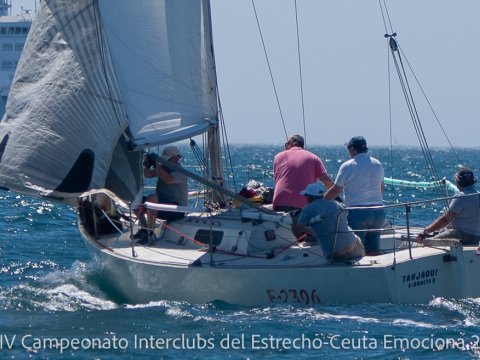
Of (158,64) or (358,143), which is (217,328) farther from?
(158,64)

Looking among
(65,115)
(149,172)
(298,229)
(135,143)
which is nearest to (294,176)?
(298,229)

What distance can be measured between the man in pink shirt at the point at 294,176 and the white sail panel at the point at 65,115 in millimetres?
1879

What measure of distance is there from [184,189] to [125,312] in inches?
75.1

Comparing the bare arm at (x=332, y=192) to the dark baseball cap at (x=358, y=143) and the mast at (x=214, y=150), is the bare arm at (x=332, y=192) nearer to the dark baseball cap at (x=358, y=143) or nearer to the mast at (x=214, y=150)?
the dark baseball cap at (x=358, y=143)

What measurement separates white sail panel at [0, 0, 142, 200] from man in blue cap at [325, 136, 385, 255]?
2.55 metres

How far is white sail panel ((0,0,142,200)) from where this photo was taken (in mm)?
11703

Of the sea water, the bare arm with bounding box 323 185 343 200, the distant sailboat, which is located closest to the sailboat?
the sea water

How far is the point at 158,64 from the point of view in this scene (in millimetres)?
11656

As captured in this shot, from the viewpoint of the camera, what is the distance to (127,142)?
11.3 metres

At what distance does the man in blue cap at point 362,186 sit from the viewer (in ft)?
35.0

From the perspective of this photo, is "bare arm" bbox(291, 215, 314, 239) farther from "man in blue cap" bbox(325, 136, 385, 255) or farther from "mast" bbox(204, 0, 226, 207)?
"mast" bbox(204, 0, 226, 207)

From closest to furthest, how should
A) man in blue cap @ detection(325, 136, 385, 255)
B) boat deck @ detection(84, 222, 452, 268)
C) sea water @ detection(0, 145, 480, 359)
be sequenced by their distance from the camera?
sea water @ detection(0, 145, 480, 359), boat deck @ detection(84, 222, 452, 268), man in blue cap @ detection(325, 136, 385, 255)

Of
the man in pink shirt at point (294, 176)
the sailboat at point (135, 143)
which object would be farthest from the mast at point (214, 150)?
the man in pink shirt at point (294, 176)

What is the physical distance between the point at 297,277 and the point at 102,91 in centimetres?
330
